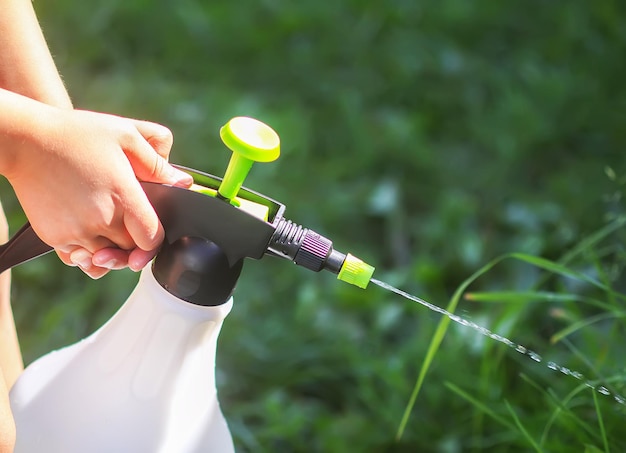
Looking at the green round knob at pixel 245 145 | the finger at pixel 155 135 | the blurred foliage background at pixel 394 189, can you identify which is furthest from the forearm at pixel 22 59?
the blurred foliage background at pixel 394 189

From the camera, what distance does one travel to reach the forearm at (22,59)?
81 cm

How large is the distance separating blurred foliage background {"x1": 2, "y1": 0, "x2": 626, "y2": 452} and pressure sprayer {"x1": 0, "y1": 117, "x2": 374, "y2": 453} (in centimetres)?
35

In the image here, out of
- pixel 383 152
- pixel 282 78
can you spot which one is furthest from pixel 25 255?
pixel 282 78

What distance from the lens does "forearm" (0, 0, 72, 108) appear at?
2.66 feet

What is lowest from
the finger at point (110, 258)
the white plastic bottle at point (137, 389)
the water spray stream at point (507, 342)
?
the white plastic bottle at point (137, 389)

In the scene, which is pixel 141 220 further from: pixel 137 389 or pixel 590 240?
pixel 590 240

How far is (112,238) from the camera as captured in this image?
2.28 ft

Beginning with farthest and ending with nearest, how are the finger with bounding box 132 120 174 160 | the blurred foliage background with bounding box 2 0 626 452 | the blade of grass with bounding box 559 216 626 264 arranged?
the blurred foliage background with bounding box 2 0 626 452 → the blade of grass with bounding box 559 216 626 264 → the finger with bounding box 132 120 174 160

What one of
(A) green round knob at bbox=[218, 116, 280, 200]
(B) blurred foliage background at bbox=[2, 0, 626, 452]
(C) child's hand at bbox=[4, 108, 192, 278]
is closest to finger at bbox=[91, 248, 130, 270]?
(C) child's hand at bbox=[4, 108, 192, 278]

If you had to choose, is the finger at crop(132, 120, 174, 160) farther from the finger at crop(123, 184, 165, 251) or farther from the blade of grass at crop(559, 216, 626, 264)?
the blade of grass at crop(559, 216, 626, 264)

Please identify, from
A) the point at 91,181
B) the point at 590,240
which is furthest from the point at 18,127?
the point at 590,240

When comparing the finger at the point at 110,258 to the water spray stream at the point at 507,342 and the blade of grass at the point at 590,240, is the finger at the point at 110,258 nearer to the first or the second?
the water spray stream at the point at 507,342

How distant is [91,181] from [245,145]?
0.13 meters

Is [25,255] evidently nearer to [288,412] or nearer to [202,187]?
[202,187]
